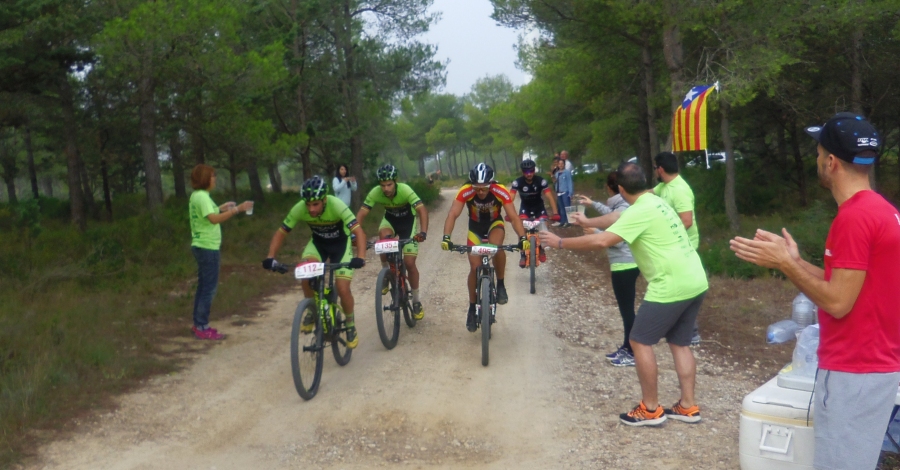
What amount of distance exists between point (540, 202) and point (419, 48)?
15.1 m

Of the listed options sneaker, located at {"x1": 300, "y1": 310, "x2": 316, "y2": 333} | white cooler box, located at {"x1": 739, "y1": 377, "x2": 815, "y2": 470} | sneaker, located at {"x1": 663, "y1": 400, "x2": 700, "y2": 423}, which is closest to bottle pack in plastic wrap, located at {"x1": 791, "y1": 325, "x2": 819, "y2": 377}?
white cooler box, located at {"x1": 739, "y1": 377, "x2": 815, "y2": 470}

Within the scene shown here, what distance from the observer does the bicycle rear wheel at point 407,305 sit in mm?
9258

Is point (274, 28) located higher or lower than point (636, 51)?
higher

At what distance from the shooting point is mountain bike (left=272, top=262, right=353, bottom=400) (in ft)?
22.3

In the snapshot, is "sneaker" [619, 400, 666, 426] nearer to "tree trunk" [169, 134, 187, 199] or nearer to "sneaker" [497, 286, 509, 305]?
"sneaker" [497, 286, 509, 305]

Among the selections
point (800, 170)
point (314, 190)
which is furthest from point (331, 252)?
point (800, 170)

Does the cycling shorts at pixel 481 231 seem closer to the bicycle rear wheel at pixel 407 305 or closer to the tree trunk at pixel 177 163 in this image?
the bicycle rear wheel at pixel 407 305

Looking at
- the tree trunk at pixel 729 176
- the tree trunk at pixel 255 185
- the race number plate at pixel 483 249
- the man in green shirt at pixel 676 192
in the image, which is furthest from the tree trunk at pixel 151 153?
the tree trunk at pixel 729 176

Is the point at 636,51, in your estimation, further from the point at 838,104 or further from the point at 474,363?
the point at 474,363

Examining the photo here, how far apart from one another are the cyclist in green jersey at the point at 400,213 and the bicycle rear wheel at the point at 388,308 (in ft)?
1.36

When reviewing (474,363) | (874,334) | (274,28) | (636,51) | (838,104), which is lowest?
(474,363)

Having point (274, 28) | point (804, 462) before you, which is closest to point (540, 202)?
point (804, 462)

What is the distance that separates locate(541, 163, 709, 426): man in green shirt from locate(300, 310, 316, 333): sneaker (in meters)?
2.76

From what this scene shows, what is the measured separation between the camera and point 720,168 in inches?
1098
